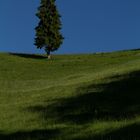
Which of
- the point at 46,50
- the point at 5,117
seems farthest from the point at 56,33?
the point at 5,117

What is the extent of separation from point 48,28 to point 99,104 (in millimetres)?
69592

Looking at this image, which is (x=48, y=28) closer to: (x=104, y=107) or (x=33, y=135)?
(x=104, y=107)

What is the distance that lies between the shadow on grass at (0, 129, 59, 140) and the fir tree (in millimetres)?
71500

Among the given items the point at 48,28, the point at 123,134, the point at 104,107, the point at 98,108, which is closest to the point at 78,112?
the point at 98,108

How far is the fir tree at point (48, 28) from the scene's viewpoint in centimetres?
9100

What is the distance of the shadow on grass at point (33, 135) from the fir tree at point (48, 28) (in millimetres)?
71500

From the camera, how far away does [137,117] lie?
62.3 ft

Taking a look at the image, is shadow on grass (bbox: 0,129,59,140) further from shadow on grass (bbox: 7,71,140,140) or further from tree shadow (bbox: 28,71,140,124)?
tree shadow (bbox: 28,71,140,124)

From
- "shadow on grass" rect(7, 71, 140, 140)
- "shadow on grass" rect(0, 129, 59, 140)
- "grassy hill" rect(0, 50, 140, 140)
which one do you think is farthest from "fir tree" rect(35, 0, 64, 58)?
"shadow on grass" rect(0, 129, 59, 140)

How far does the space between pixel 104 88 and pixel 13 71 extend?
35.2 m

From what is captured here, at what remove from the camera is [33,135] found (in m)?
18.4

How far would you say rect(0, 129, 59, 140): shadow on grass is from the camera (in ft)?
58.0

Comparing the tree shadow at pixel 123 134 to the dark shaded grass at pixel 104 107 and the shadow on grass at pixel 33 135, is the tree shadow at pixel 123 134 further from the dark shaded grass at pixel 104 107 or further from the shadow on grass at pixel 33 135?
the shadow on grass at pixel 33 135

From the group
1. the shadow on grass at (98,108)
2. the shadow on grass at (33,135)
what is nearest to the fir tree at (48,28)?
the shadow on grass at (98,108)
